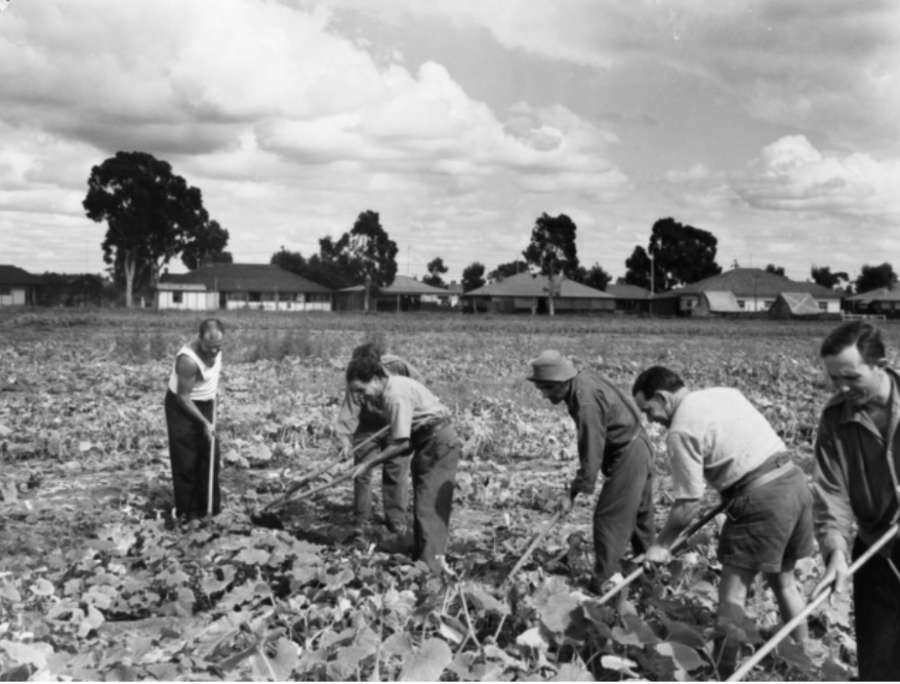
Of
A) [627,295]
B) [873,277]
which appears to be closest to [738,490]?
[627,295]

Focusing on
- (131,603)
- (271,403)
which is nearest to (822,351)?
(131,603)

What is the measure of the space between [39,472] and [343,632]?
435 cm

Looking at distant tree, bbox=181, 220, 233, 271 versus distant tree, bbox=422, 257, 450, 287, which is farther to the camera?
Result: distant tree, bbox=422, 257, 450, 287

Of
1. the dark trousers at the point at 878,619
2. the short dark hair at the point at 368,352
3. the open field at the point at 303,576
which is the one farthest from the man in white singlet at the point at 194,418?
the dark trousers at the point at 878,619

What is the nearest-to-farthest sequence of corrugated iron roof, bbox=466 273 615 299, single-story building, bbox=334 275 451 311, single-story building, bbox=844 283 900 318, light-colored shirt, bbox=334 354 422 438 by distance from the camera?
light-colored shirt, bbox=334 354 422 438 < single-story building, bbox=334 275 451 311 < corrugated iron roof, bbox=466 273 615 299 < single-story building, bbox=844 283 900 318

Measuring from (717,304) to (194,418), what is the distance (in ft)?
174

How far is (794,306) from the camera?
179ft

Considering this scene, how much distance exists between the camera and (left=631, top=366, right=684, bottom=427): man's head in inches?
140

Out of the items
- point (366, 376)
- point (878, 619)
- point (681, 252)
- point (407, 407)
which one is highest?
point (681, 252)

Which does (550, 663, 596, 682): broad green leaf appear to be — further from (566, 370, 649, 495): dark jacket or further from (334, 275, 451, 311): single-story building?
(334, 275, 451, 311): single-story building

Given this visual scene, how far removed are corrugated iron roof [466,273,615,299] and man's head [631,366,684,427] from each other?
5497 cm

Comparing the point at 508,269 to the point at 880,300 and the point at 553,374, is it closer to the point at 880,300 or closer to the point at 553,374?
the point at 880,300

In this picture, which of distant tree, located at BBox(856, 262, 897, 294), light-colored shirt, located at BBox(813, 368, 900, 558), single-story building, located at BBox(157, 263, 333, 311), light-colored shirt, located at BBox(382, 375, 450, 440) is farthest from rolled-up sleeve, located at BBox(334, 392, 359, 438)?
distant tree, located at BBox(856, 262, 897, 294)

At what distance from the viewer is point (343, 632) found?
3.50 metres
